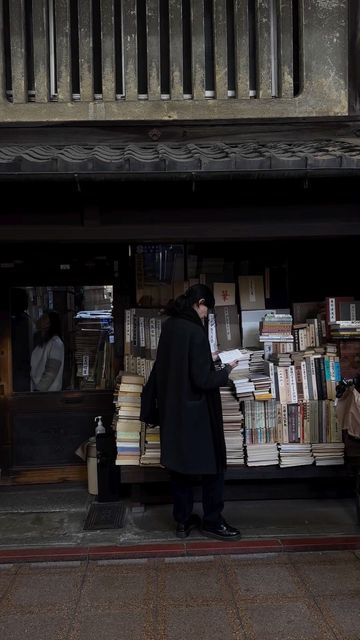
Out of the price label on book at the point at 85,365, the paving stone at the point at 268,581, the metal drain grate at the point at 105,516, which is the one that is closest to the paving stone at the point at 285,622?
the paving stone at the point at 268,581

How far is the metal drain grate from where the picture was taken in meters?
5.62

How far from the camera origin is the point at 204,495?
5.28 meters

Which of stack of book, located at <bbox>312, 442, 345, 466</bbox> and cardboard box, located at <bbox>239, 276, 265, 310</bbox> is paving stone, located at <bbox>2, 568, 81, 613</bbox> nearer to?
stack of book, located at <bbox>312, 442, 345, 466</bbox>

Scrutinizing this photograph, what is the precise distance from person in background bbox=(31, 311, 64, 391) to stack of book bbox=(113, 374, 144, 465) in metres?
1.21

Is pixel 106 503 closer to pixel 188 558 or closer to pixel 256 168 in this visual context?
pixel 188 558

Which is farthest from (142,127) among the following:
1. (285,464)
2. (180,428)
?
(285,464)

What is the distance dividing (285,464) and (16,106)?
4585 millimetres

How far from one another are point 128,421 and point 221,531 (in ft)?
4.64

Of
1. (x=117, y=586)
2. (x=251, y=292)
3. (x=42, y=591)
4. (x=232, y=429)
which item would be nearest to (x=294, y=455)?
(x=232, y=429)

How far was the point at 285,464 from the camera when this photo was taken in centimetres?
585

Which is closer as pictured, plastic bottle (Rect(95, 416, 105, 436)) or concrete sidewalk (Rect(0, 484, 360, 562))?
concrete sidewalk (Rect(0, 484, 360, 562))

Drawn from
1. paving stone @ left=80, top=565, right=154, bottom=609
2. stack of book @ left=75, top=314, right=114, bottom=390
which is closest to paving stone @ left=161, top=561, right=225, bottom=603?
paving stone @ left=80, top=565, right=154, bottom=609

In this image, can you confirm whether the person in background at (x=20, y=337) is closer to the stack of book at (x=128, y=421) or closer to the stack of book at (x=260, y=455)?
the stack of book at (x=128, y=421)

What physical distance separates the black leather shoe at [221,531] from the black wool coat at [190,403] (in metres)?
0.58
